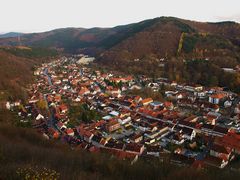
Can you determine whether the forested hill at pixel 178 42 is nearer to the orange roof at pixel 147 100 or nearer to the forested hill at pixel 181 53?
the forested hill at pixel 181 53

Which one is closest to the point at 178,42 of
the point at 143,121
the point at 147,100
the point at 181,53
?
the point at 181,53

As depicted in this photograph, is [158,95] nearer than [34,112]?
No

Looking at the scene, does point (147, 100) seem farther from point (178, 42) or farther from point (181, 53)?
point (178, 42)

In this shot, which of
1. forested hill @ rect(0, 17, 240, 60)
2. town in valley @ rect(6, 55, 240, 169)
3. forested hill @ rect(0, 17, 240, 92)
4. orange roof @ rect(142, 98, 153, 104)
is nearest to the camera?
town in valley @ rect(6, 55, 240, 169)

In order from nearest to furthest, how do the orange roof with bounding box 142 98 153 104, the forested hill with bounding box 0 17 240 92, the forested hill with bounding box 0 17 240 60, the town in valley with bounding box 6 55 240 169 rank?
the town in valley with bounding box 6 55 240 169
the orange roof with bounding box 142 98 153 104
the forested hill with bounding box 0 17 240 92
the forested hill with bounding box 0 17 240 60

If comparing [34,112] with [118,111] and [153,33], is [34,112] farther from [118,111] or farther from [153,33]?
[153,33]

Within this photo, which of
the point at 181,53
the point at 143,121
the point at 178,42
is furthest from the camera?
the point at 178,42

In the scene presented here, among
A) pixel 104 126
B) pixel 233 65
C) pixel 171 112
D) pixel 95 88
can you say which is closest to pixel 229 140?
pixel 171 112

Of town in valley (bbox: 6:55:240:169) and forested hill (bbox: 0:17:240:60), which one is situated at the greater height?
forested hill (bbox: 0:17:240:60)

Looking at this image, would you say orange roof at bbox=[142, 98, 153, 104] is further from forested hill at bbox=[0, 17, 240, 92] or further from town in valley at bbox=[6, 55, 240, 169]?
forested hill at bbox=[0, 17, 240, 92]

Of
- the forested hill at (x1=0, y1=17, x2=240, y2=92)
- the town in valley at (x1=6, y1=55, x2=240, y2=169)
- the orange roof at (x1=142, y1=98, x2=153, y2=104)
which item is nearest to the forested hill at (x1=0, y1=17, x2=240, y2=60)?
the forested hill at (x1=0, y1=17, x2=240, y2=92)

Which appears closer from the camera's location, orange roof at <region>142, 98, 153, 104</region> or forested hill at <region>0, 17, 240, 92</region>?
orange roof at <region>142, 98, 153, 104</region>
